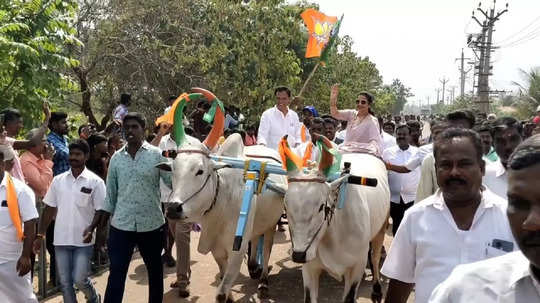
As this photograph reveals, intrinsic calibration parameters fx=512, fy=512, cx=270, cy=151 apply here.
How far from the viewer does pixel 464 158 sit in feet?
8.33

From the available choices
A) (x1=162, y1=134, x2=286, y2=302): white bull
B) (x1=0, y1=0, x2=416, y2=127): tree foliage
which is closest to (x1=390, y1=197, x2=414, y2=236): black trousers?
(x1=162, y1=134, x2=286, y2=302): white bull

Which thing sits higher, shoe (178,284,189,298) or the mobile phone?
the mobile phone

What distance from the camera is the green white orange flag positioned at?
7.67m

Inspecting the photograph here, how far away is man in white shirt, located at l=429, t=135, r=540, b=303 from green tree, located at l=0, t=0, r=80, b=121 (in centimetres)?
726

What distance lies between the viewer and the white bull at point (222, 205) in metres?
4.65

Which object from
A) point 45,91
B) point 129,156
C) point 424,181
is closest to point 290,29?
point 45,91

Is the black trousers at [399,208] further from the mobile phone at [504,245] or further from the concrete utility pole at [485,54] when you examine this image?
the concrete utility pole at [485,54]

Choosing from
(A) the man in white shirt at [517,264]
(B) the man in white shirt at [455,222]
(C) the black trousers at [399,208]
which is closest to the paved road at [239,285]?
(C) the black trousers at [399,208]

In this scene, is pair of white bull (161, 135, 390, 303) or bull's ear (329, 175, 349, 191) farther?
bull's ear (329, 175, 349, 191)

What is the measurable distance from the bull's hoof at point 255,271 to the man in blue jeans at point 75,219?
210 cm

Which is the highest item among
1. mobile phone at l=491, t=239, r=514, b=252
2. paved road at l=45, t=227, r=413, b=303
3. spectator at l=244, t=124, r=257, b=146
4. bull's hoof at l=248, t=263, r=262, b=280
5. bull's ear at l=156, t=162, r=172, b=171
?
spectator at l=244, t=124, r=257, b=146

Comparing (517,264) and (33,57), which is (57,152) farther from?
(517,264)

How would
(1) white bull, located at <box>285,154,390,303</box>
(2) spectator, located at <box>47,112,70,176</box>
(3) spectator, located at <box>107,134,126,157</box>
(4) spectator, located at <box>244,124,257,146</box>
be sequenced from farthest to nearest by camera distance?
(4) spectator, located at <box>244,124,257,146</box> < (3) spectator, located at <box>107,134,126,157</box> < (2) spectator, located at <box>47,112,70,176</box> < (1) white bull, located at <box>285,154,390,303</box>

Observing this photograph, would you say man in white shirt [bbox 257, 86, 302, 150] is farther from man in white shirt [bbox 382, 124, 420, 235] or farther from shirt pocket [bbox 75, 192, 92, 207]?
shirt pocket [bbox 75, 192, 92, 207]
